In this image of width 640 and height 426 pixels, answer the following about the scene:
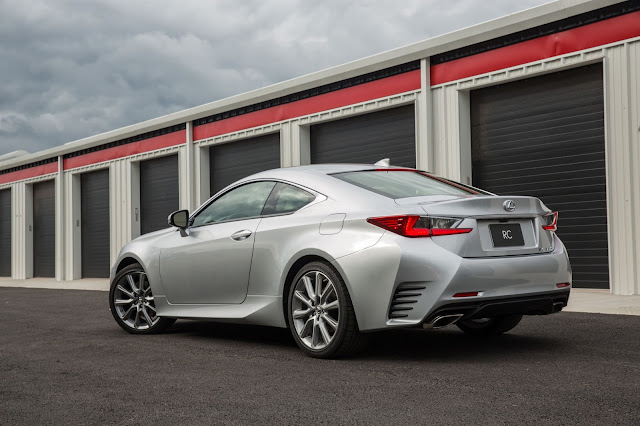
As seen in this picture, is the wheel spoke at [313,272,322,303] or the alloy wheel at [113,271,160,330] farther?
A: the alloy wheel at [113,271,160,330]

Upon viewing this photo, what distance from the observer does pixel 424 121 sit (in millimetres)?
13211

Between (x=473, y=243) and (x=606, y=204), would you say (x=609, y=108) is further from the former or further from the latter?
(x=473, y=243)

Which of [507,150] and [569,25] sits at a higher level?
[569,25]

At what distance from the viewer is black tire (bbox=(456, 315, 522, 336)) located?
5.90 m

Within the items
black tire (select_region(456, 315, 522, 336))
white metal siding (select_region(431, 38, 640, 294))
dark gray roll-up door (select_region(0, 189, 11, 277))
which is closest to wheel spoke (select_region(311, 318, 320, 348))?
black tire (select_region(456, 315, 522, 336))

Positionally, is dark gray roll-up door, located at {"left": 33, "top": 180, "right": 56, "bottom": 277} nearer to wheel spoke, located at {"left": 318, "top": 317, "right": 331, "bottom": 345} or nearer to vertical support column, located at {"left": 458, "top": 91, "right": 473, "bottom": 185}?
vertical support column, located at {"left": 458, "top": 91, "right": 473, "bottom": 185}

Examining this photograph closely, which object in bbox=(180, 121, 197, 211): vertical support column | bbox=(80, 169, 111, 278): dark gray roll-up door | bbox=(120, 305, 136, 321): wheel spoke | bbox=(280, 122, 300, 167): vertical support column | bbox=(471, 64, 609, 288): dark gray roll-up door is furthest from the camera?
bbox=(80, 169, 111, 278): dark gray roll-up door

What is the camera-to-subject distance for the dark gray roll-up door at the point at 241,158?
17031mm

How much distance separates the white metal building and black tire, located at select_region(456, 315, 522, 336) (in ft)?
17.5

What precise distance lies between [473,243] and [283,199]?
1625 mm

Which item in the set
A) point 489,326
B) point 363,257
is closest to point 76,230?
point 489,326

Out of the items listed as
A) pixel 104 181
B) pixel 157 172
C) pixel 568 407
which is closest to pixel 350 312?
pixel 568 407

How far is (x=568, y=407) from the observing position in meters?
3.54

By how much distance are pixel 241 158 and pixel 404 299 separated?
13691 millimetres
